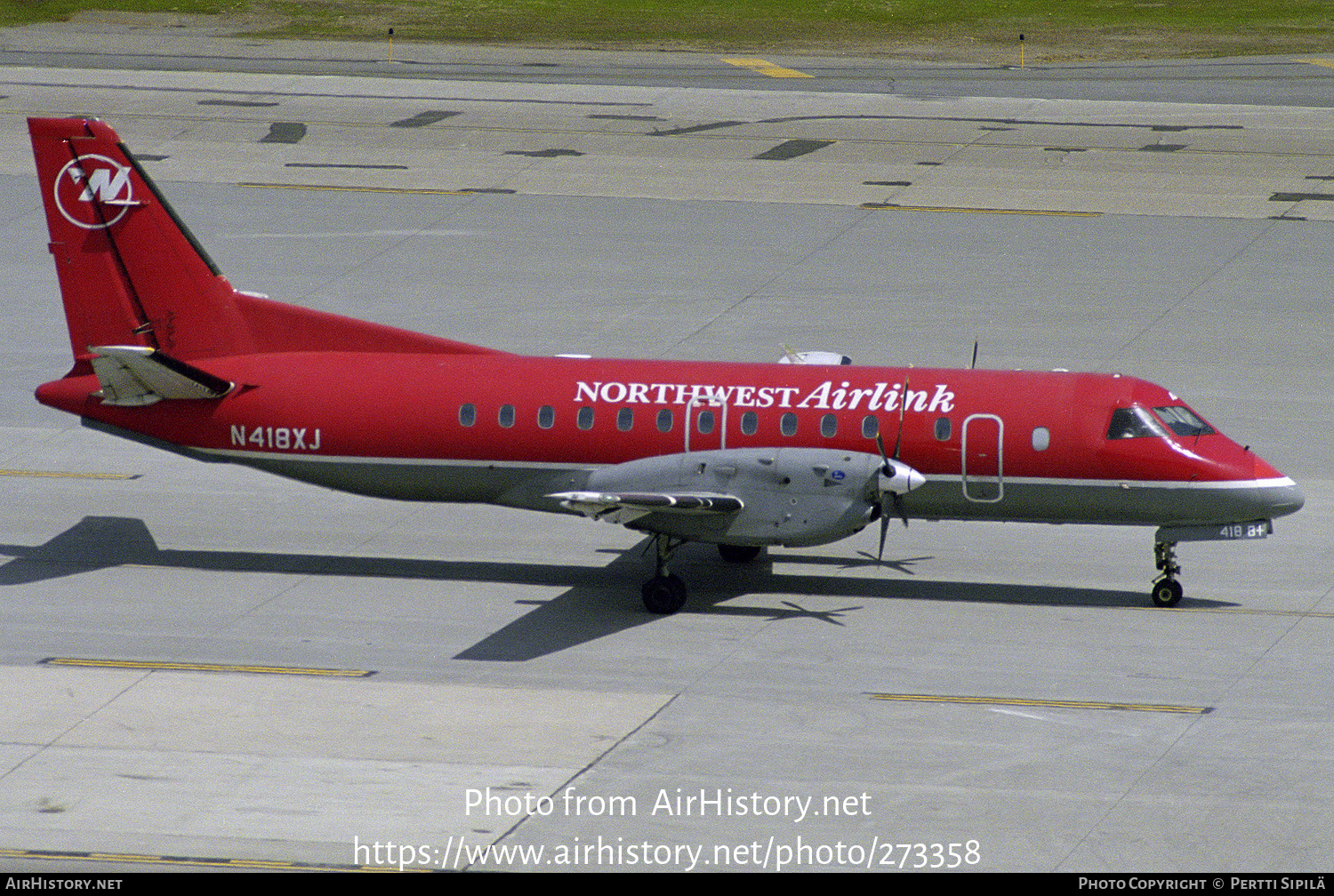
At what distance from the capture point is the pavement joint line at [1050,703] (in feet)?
67.3

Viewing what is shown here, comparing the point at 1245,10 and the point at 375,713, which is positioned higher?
the point at 1245,10

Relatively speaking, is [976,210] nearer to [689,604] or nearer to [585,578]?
[585,578]

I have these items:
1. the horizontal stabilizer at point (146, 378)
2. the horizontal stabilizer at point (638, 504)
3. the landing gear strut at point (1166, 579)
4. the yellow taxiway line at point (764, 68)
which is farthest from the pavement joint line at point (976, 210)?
the horizontal stabilizer at point (146, 378)

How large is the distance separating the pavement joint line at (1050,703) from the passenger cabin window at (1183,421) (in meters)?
4.80

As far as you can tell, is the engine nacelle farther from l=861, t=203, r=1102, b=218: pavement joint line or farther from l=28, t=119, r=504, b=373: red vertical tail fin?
l=861, t=203, r=1102, b=218: pavement joint line

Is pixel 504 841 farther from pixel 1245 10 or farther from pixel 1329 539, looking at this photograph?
pixel 1245 10

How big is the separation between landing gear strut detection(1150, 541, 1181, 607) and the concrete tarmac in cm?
27

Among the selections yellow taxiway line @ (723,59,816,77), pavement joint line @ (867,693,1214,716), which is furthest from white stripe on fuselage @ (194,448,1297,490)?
yellow taxiway line @ (723,59,816,77)

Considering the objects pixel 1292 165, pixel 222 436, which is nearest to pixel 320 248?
pixel 222 436

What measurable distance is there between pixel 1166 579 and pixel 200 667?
12.9 metres

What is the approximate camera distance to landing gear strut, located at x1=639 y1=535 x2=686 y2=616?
23.9 meters

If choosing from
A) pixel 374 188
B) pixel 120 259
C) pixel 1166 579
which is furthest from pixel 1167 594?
pixel 374 188

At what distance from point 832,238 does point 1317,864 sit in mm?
28070

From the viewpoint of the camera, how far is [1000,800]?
59.4 ft
